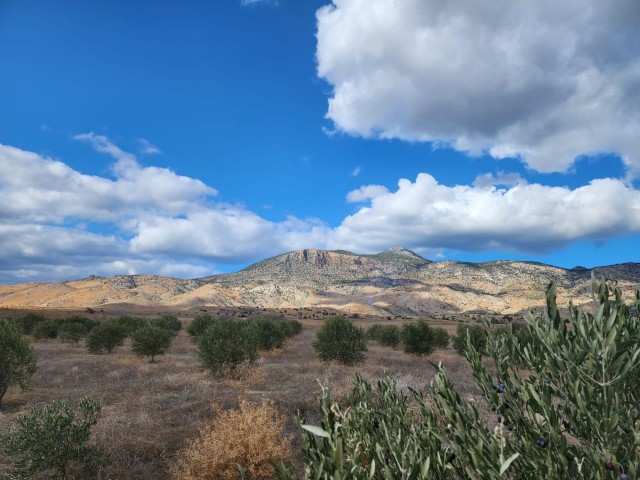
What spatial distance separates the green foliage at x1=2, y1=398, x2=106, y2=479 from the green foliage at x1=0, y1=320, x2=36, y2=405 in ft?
32.7

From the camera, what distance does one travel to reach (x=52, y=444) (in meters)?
8.64

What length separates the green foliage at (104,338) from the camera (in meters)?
37.0

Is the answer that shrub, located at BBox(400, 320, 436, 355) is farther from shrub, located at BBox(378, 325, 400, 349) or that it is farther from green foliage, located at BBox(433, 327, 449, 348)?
shrub, located at BBox(378, 325, 400, 349)

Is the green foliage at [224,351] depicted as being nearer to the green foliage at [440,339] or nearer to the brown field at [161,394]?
the brown field at [161,394]

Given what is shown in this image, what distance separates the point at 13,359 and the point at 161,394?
270 inches

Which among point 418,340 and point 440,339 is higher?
point 418,340

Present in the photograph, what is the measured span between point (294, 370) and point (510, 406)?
24508 millimetres

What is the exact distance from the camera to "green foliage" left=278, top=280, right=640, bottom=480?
2.70 m

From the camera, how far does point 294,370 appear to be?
86.5 ft

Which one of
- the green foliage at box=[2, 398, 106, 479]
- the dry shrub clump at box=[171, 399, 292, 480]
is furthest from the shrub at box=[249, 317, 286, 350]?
the dry shrub clump at box=[171, 399, 292, 480]

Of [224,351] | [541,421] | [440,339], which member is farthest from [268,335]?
[541,421]

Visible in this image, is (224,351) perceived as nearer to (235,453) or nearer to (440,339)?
(235,453)

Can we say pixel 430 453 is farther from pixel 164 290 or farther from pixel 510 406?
pixel 164 290

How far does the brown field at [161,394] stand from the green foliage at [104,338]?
3.59 metres
